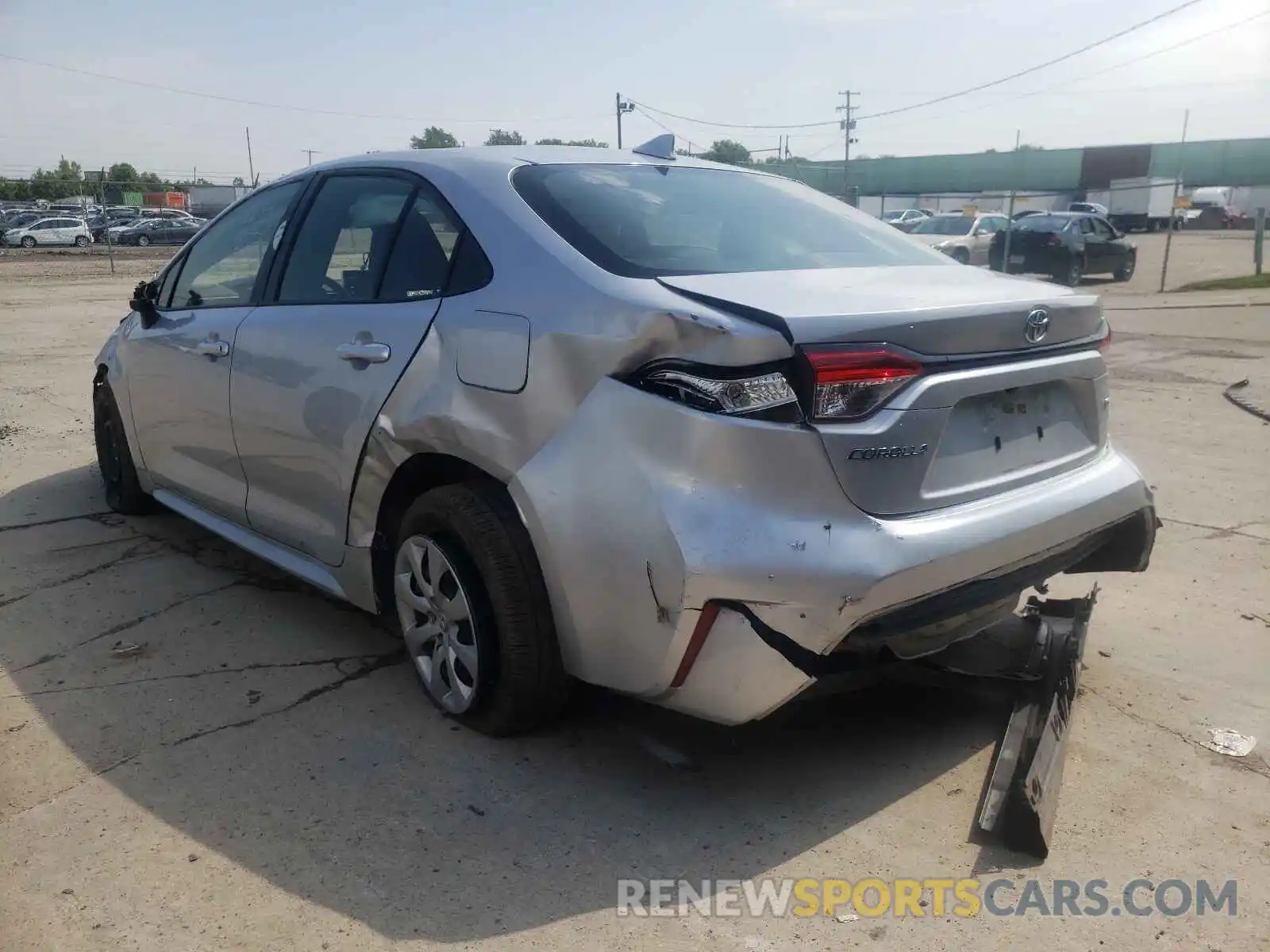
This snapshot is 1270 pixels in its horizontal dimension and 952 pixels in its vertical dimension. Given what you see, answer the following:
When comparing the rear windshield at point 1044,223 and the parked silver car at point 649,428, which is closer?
the parked silver car at point 649,428

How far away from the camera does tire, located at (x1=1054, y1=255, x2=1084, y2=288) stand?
831 inches

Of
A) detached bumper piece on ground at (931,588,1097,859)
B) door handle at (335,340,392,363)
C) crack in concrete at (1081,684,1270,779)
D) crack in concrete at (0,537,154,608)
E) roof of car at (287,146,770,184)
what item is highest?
roof of car at (287,146,770,184)

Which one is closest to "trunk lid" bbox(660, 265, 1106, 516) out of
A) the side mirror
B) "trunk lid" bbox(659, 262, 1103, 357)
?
"trunk lid" bbox(659, 262, 1103, 357)

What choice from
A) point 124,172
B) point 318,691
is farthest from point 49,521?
point 124,172

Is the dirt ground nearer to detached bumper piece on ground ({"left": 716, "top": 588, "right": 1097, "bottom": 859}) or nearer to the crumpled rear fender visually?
detached bumper piece on ground ({"left": 716, "top": 588, "right": 1097, "bottom": 859})

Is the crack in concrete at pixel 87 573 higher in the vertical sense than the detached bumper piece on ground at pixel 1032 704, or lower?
lower

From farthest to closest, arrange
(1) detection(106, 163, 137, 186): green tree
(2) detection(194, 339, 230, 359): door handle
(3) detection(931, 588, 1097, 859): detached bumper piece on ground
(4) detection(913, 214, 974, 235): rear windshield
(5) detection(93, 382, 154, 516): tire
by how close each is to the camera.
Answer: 1. (1) detection(106, 163, 137, 186): green tree
2. (4) detection(913, 214, 974, 235): rear windshield
3. (5) detection(93, 382, 154, 516): tire
4. (2) detection(194, 339, 230, 359): door handle
5. (3) detection(931, 588, 1097, 859): detached bumper piece on ground

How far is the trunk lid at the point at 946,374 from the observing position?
7.96 ft

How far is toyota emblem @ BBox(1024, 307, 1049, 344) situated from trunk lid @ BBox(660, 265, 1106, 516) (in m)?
0.01

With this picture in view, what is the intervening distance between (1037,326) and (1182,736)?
52.7 inches

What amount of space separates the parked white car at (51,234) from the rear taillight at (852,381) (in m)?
39.5

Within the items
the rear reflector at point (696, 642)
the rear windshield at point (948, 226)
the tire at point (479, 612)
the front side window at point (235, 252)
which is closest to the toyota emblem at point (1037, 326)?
the rear reflector at point (696, 642)

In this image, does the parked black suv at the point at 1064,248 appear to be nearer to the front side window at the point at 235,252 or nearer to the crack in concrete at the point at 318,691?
the front side window at the point at 235,252

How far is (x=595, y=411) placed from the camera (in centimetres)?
256
